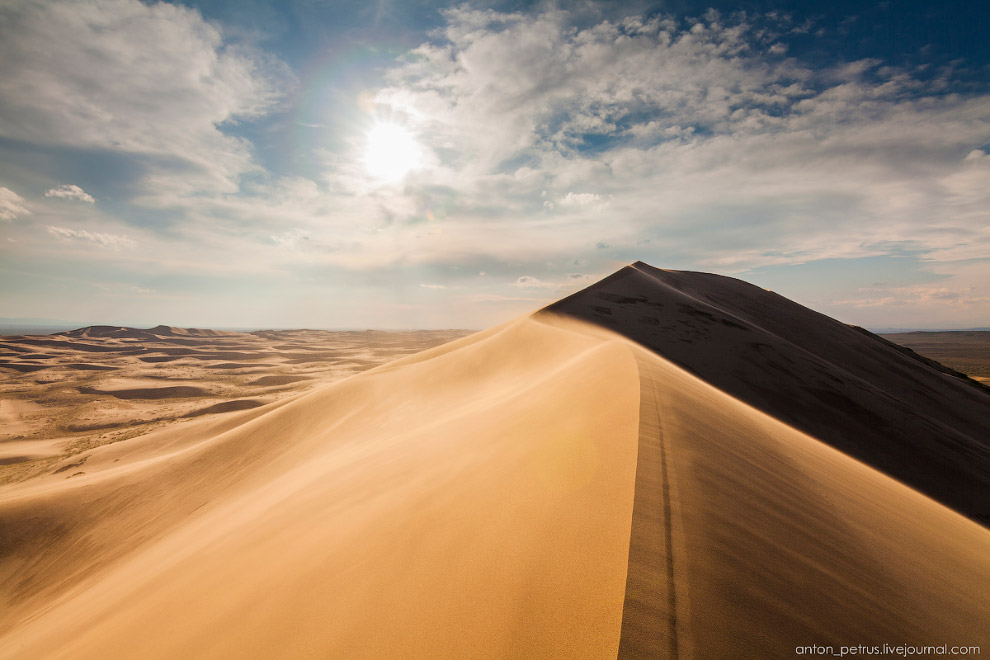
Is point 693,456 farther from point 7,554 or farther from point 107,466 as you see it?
point 107,466

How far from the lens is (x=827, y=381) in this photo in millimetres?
12156

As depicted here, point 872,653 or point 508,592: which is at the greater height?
point 508,592

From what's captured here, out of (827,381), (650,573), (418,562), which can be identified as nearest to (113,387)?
(418,562)

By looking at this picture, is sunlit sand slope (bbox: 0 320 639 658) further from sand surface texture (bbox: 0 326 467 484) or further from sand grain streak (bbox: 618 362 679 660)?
sand surface texture (bbox: 0 326 467 484)

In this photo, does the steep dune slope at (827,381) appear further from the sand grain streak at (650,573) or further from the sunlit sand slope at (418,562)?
the sand grain streak at (650,573)

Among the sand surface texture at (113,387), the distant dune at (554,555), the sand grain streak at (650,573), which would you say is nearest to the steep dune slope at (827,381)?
the distant dune at (554,555)

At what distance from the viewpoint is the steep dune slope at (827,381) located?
9.08m

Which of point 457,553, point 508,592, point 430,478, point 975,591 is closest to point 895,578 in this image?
point 975,591

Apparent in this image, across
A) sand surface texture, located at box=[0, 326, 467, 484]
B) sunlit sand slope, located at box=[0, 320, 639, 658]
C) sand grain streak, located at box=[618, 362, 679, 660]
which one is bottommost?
sand surface texture, located at box=[0, 326, 467, 484]

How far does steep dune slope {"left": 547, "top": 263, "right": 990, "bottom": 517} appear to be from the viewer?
9.08 meters

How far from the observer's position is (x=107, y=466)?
48.9 ft

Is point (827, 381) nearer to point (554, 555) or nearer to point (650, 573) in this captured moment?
point (650, 573)

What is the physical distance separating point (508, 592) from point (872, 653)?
1.91 meters

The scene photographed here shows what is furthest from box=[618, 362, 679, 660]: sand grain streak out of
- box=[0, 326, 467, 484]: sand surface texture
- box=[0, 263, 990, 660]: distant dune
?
box=[0, 326, 467, 484]: sand surface texture
